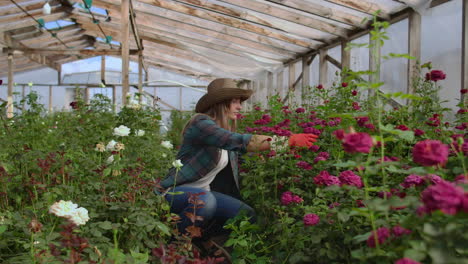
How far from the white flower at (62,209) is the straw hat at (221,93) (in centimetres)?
117

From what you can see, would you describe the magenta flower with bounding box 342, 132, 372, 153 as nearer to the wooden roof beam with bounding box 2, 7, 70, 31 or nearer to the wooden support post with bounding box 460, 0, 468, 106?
the wooden support post with bounding box 460, 0, 468, 106

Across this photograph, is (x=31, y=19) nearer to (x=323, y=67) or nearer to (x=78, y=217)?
(x=323, y=67)

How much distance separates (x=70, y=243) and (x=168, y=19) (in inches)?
270

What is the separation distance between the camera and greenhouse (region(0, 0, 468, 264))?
85cm

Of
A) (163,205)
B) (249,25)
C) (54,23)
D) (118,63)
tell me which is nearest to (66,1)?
(54,23)

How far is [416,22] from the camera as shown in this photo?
14.2 feet

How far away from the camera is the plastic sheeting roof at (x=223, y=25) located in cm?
508

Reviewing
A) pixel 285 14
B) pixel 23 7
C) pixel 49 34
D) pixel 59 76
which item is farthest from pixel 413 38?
pixel 59 76

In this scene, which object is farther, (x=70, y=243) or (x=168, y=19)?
(x=168, y=19)

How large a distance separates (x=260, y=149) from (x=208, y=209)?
44 centimetres

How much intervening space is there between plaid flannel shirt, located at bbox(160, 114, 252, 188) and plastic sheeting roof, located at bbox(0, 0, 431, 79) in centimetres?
310

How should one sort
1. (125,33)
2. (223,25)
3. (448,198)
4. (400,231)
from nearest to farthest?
(448,198), (400,231), (125,33), (223,25)

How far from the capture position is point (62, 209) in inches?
39.2

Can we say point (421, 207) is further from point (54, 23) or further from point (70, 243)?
point (54, 23)
